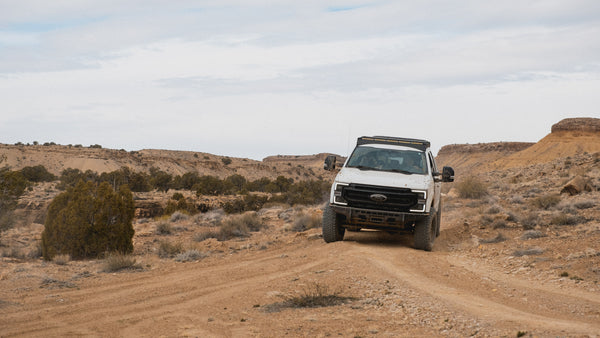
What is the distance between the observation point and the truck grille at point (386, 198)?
11.9 metres

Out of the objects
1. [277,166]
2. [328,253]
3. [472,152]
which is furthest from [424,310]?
[472,152]

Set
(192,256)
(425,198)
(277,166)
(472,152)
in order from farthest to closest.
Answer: (472,152) → (277,166) → (192,256) → (425,198)

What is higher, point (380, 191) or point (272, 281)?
point (380, 191)

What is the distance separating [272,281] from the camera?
10.1m

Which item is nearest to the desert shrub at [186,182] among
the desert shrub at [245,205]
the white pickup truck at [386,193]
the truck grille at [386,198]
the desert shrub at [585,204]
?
the desert shrub at [245,205]

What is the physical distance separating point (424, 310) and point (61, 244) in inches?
490

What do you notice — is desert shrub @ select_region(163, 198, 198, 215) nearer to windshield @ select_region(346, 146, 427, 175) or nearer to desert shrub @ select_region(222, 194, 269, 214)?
desert shrub @ select_region(222, 194, 269, 214)

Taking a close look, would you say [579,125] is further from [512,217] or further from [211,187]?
[512,217]

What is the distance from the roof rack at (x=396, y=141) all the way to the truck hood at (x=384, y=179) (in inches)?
54.4

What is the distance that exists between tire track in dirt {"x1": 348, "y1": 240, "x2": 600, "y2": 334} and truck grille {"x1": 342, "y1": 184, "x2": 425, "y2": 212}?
959 millimetres

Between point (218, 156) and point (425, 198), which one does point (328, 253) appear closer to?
point (425, 198)

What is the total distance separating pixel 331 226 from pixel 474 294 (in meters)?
4.76

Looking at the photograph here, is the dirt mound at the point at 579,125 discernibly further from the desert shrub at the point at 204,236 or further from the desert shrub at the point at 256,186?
the desert shrub at the point at 204,236

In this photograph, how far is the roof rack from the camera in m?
13.8
